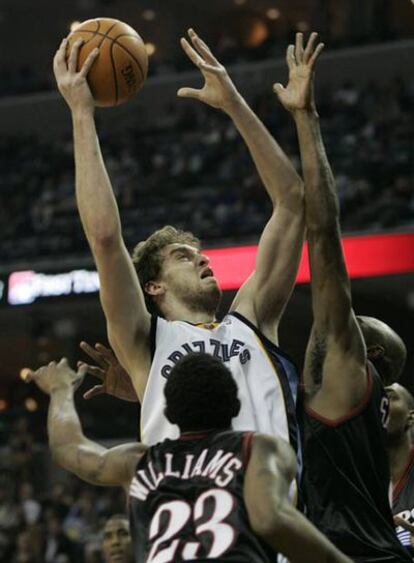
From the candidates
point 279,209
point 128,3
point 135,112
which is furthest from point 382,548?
point 128,3

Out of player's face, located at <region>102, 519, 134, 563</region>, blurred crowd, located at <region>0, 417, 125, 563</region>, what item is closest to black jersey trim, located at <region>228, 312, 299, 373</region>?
player's face, located at <region>102, 519, 134, 563</region>

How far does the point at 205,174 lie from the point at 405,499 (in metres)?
15.7

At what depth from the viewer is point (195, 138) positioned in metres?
22.6

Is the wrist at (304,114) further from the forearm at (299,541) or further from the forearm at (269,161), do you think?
the forearm at (299,541)

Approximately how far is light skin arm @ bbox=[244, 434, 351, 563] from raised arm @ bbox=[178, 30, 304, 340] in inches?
51.9

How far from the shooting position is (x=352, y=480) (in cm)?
436

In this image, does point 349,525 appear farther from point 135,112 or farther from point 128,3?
point 128,3

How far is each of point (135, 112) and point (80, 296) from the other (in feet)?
31.2

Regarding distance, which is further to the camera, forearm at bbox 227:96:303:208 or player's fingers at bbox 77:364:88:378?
forearm at bbox 227:96:303:208

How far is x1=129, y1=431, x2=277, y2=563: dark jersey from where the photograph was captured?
341 centimetres

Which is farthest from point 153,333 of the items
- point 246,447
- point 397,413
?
point 397,413

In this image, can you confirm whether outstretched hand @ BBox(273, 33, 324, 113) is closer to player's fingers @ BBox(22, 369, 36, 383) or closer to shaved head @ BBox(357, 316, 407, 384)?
shaved head @ BBox(357, 316, 407, 384)

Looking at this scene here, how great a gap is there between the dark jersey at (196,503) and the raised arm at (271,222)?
1.19m

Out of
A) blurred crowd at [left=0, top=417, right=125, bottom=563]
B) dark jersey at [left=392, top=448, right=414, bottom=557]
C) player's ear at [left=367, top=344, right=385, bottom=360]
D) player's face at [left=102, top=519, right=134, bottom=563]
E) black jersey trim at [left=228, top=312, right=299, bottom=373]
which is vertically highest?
black jersey trim at [left=228, top=312, right=299, bottom=373]
